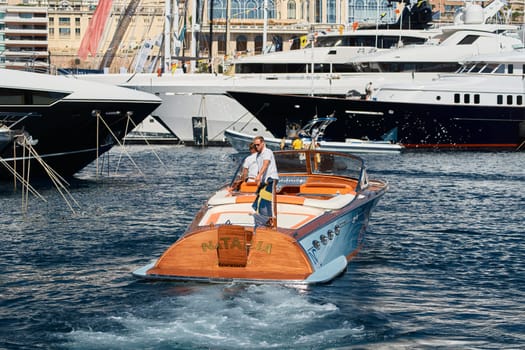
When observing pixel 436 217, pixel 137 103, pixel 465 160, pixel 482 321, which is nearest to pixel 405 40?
pixel 465 160

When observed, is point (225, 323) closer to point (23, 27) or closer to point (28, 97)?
point (28, 97)

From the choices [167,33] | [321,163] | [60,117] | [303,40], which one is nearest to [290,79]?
[303,40]

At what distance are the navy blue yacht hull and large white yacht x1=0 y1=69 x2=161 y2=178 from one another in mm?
17913

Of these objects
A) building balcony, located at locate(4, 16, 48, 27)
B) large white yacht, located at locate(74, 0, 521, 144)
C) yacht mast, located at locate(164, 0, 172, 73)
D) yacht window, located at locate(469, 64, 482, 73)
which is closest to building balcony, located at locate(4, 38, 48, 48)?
building balcony, located at locate(4, 16, 48, 27)

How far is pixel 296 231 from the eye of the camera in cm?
1645

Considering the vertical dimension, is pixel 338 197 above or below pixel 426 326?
above

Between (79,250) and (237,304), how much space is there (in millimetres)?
6919

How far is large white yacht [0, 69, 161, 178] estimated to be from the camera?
30.5 meters

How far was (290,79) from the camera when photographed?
205 ft

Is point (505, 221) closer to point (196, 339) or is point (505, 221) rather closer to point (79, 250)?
point (79, 250)

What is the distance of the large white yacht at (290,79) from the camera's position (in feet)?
196

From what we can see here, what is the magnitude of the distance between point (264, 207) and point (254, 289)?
5.12ft

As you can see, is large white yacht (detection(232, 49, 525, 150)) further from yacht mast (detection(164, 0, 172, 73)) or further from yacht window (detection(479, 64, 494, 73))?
yacht mast (detection(164, 0, 172, 73))

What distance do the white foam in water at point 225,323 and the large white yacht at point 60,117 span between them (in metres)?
13.9
